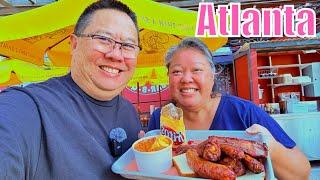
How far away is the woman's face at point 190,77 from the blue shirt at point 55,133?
2.05 ft

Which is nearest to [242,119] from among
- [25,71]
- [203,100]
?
[203,100]

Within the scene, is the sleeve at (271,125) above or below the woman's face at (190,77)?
below

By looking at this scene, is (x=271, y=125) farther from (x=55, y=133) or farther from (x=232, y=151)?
(x=55, y=133)

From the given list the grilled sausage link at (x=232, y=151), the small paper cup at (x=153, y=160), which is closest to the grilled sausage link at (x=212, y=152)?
the grilled sausage link at (x=232, y=151)

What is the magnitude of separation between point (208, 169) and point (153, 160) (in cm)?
24

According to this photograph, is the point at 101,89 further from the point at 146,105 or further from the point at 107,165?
the point at 146,105

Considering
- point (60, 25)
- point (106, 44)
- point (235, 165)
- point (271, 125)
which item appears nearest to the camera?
point (235, 165)

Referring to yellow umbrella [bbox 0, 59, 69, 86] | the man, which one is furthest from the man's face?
yellow umbrella [bbox 0, 59, 69, 86]

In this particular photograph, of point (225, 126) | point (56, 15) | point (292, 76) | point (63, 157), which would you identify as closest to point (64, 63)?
point (56, 15)

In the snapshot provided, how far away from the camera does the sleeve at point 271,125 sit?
1.81 m

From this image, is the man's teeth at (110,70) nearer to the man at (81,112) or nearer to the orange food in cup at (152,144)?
the man at (81,112)

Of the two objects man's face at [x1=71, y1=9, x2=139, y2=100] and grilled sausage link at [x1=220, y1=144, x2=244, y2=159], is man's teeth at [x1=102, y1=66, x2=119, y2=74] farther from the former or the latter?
grilled sausage link at [x1=220, y1=144, x2=244, y2=159]

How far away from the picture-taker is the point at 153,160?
4.31ft

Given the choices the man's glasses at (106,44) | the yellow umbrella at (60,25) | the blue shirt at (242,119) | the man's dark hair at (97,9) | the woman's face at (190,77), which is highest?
the yellow umbrella at (60,25)
